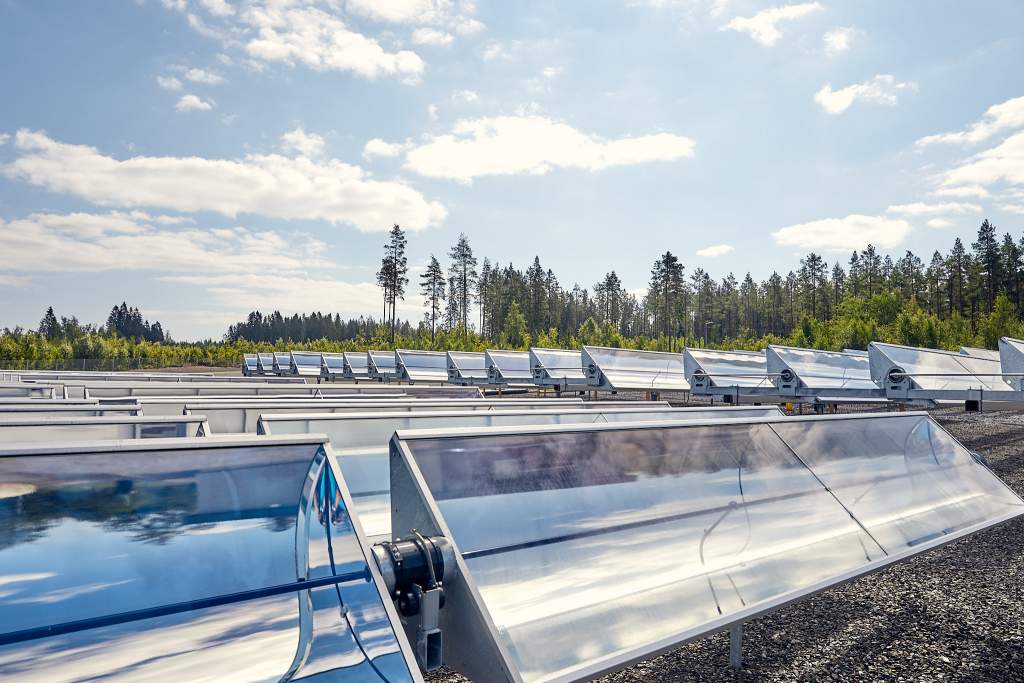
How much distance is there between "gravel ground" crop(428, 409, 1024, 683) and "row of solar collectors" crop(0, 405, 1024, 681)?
77 cm

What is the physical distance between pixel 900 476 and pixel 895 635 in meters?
0.93

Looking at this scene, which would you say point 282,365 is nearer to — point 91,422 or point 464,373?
point 464,373

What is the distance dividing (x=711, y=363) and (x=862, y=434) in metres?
13.0

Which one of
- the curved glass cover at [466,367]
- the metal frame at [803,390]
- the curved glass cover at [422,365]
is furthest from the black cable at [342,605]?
the curved glass cover at [422,365]

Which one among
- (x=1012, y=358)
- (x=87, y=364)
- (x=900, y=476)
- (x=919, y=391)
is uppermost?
(x=1012, y=358)

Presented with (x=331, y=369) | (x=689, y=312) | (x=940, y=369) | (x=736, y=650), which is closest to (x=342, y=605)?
(x=736, y=650)

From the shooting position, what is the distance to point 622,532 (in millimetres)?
2344

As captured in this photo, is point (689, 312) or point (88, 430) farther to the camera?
point (689, 312)

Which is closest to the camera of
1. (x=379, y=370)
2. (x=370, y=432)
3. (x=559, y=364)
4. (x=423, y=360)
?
(x=370, y=432)

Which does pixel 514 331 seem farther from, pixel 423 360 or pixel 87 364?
Result: pixel 423 360

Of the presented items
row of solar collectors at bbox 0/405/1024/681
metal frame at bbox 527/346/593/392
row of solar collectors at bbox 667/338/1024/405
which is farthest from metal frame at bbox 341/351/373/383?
row of solar collectors at bbox 0/405/1024/681

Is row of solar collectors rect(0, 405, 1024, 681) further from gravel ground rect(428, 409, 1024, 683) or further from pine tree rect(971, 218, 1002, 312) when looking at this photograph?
pine tree rect(971, 218, 1002, 312)

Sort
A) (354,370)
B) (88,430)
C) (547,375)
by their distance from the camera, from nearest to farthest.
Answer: (88,430)
(547,375)
(354,370)

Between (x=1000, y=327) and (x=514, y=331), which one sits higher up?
(x=514, y=331)
